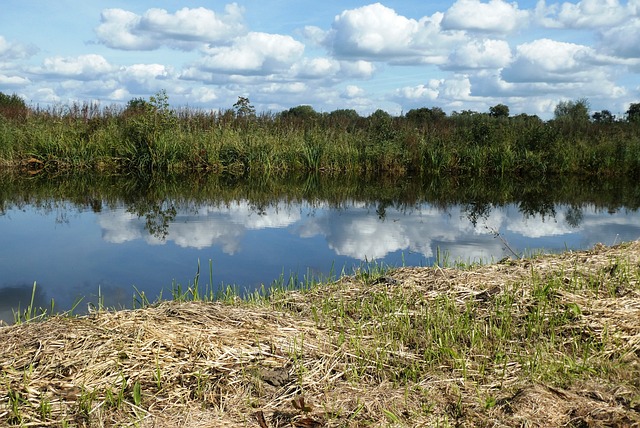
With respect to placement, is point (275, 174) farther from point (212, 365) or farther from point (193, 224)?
point (212, 365)

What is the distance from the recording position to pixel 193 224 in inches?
539

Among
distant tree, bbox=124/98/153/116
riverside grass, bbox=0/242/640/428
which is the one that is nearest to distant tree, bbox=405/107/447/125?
distant tree, bbox=124/98/153/116

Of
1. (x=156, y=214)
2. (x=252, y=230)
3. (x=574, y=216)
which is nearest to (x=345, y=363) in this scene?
(x=252, y=230)

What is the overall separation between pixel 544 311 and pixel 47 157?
2240 cm

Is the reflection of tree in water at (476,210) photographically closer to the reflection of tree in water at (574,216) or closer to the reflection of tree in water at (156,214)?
the reflection of tree in water at (574,216)

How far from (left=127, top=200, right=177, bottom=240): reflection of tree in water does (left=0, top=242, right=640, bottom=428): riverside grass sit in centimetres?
767

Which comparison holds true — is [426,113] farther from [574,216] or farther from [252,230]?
[252,230]

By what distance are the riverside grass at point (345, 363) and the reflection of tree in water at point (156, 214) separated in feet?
25.2

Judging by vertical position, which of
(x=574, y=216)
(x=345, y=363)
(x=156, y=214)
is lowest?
(x=574, y=216)

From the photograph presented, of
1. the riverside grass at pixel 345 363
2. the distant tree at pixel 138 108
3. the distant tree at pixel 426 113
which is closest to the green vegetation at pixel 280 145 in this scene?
the distant tree at pixel 138 108

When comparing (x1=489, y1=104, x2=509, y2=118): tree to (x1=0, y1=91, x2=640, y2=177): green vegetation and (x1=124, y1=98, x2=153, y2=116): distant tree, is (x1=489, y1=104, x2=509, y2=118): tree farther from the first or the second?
(x1=124, y1=98, x2=153, y2=116): distant tree

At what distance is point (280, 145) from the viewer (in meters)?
26.1

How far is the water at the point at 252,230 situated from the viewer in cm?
911

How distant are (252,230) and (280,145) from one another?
13235mm
